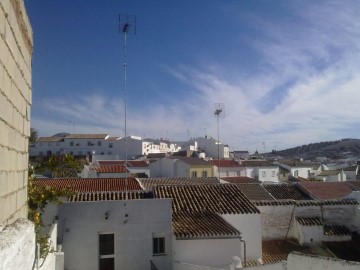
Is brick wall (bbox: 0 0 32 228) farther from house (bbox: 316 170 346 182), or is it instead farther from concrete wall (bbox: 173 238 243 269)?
house (bbox: 316 170 346 182)

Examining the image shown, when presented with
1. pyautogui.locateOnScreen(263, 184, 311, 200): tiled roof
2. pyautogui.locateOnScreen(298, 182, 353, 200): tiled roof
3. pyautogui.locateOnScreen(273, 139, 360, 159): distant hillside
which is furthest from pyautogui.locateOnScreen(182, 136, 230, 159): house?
pyautogui.locateOnScreen(273, 139, 360, 159): distant hillside

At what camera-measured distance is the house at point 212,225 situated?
45.8 feet

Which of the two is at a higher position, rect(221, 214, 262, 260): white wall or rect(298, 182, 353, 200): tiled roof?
rect(298, 182, 353, 200): tiled roof

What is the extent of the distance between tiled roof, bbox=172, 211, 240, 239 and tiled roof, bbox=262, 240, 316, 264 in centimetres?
286

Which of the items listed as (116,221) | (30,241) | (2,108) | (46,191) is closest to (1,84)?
(2,108)

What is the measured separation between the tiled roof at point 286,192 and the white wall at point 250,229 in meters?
8.83

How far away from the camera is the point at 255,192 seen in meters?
24.3

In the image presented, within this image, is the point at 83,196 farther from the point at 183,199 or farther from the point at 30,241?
the point at 30,241

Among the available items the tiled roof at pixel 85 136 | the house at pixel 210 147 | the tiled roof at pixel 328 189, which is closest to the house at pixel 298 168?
the house at pixel 210 147

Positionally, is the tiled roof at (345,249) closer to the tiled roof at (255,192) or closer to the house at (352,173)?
the tiled roof at (255,192)

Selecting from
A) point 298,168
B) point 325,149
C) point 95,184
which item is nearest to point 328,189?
point 95,184

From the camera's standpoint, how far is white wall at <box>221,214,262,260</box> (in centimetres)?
1614

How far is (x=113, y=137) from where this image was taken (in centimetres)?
8144

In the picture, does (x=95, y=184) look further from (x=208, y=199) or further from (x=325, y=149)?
(x=325, y=149)
